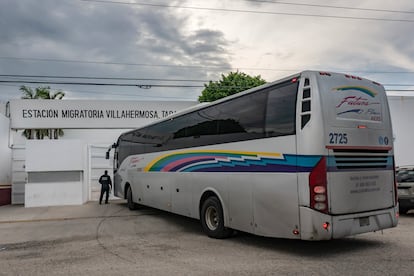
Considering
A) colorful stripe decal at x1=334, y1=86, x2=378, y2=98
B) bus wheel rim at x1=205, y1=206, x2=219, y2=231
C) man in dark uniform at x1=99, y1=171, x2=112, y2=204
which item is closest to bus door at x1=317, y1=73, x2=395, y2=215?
colorful stripe decal at x1=334, y1=86, x2=378, y2=98

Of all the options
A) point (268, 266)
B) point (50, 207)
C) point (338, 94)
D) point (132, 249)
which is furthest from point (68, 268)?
point (50, 207)

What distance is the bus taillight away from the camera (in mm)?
6836

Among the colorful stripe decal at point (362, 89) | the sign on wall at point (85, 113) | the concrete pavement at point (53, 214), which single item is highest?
the sign on wall at point (85, 113)

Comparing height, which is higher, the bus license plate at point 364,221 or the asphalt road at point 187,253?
the bus license plate at point 364,221

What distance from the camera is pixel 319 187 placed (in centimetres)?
686

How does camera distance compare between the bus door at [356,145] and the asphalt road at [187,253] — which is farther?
the bus door at [356,145]

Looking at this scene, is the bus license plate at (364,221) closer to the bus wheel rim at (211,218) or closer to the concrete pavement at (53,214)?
the bus wheel rim at (211,218)

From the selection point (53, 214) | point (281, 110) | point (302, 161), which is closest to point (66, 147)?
point (53, 214)

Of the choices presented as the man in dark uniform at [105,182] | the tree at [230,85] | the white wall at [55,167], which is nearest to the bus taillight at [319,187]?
the man in dark uniform at [105,182]

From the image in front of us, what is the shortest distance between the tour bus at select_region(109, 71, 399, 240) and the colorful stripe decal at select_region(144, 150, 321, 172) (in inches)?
0.8

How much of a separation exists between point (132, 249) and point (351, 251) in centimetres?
452

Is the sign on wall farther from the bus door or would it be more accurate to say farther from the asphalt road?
the bus door

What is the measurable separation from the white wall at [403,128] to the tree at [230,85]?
50.0ft

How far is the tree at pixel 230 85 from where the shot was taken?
36812mm
